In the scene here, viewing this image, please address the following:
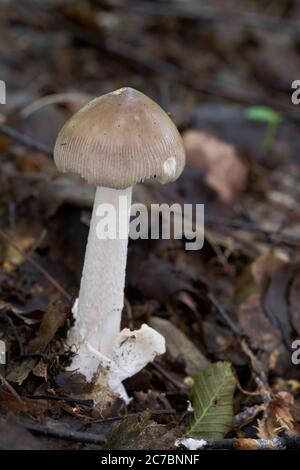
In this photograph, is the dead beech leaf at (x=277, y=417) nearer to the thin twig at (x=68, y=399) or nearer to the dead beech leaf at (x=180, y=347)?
the dead beech leaf at (x=180, y=347)

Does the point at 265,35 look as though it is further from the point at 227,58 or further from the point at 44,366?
the point at 44,366

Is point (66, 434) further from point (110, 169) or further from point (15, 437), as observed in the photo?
point (110, 169)

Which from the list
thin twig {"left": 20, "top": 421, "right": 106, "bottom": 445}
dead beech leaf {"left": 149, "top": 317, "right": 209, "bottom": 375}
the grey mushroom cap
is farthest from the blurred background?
the grey mushroom cap

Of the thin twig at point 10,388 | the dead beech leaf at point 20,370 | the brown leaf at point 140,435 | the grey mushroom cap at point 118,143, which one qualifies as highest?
the grey mushroom cap at point 118,143

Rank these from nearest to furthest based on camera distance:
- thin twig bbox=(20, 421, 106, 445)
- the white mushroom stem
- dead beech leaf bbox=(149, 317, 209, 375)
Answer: thin twig bbox=(20, 421, 106, 445) < the white mushroom stem < dead beech leaf bbox=(149, 317, 209, 375)

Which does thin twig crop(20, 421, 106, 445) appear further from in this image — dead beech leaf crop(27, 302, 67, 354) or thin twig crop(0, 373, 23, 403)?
dead beech leaf crop(27, 302, 67, 354)

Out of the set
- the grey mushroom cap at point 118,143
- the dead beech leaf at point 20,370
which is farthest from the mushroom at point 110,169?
the dead beech leaf at point 20,370
